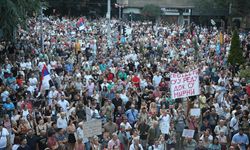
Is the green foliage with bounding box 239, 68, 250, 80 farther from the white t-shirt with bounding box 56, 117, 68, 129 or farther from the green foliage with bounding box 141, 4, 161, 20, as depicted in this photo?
the green foliage with bounding box 141, 4, 161, 20

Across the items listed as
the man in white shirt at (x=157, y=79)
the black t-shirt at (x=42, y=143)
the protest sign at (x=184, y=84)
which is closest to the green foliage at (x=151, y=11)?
the man in white shirt at (x=157, y=79)

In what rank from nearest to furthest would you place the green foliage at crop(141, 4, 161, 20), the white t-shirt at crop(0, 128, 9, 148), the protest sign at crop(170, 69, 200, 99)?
the white t-shirt at crop(0, 128, 9, 148), the protest sign at crop(170, 69, 200, 99), the green foliage at crop(141, 4, 161, 20)

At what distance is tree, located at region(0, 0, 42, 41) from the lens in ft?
76.3

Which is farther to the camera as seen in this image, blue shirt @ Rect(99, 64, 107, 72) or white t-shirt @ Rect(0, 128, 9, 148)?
blue shirt @ Rect(99, 64, 107, 72)

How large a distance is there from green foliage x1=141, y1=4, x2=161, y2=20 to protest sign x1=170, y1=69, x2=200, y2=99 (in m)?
49.0

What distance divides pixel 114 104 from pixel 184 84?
255 centimetres

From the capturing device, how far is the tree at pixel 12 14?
2325 cm

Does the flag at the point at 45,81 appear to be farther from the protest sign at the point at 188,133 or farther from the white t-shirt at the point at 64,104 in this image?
the protest sign at the point at 188,133

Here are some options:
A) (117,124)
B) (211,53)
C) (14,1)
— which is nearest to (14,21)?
(14,1)

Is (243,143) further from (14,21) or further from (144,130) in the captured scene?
(14,21)

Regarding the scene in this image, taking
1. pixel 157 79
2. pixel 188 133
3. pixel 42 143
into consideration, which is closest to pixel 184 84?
pixel 188 133

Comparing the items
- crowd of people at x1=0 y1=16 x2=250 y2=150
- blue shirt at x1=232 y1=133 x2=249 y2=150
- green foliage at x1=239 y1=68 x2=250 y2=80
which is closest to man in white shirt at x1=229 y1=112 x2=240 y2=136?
crowd of people at x1=0 y1=16 x2=250 y2=150

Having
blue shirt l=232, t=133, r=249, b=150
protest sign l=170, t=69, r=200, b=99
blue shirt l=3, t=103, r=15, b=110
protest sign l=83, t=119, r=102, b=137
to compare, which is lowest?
blue shirt l=232, t=133, r=249, b=150

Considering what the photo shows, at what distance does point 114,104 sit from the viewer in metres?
18.1
